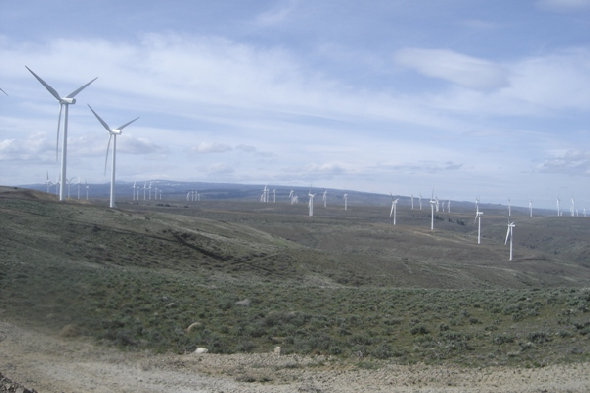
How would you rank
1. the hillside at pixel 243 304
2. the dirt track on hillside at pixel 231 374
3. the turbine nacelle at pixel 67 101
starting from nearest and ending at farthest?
the dirt track on hillside at pixel 231 374, the hillside at pixel 243 304, the turbine nacelle at pixel 67 101

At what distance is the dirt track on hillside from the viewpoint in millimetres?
13070

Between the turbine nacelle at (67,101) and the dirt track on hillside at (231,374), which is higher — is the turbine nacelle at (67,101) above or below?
above

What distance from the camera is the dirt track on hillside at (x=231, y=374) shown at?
42.9 feet

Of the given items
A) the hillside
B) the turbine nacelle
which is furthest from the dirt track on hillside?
the turbine nacelle

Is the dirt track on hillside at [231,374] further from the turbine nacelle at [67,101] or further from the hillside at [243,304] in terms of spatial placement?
the turbine nacelle at [67,101]

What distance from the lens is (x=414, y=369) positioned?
14.9m

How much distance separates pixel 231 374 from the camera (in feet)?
47.5

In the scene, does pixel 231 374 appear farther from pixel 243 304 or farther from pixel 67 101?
pixel 67 101

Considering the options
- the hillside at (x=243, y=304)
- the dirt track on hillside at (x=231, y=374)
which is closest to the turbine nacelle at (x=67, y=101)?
the hillside at (x=243, y=304)

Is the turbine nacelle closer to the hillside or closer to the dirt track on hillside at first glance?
the hillside

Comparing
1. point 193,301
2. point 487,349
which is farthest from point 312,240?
point 487,349

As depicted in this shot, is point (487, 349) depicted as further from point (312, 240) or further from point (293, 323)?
point (312, 240)

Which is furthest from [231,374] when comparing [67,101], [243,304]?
[67,101]

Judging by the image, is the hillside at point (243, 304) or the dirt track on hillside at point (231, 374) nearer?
the dirt track on hillside at point (231, 374)
